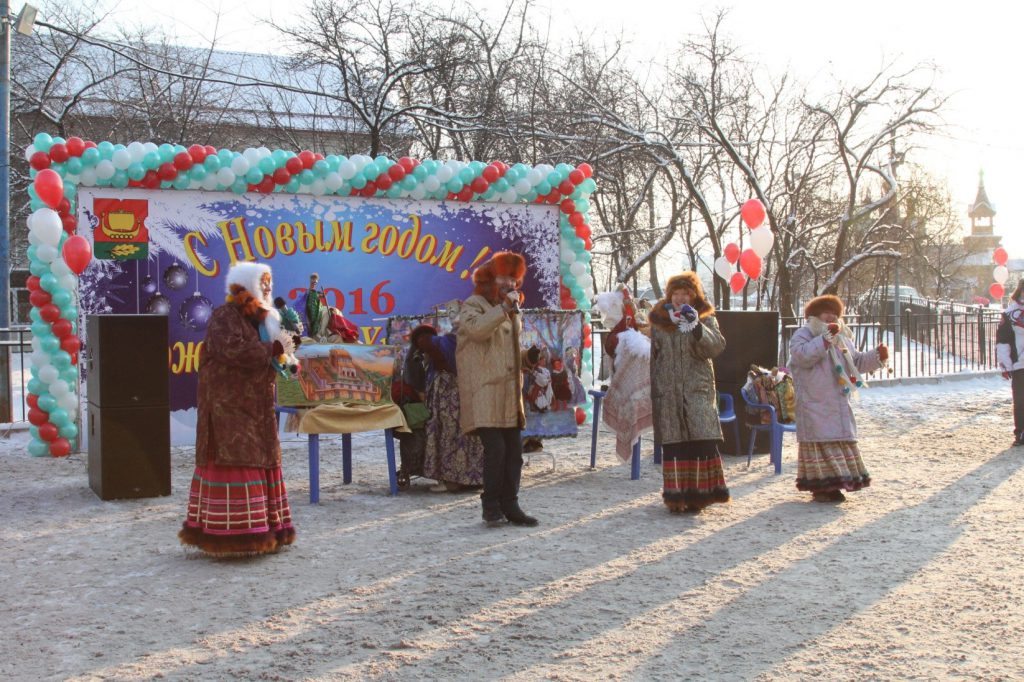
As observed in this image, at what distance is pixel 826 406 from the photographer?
7047 mm

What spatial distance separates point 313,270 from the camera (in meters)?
10.3

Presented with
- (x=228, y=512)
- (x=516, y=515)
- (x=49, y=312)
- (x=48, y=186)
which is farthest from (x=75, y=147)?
(x=516, y=515)

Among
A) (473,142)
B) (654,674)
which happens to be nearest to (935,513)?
(654,674)

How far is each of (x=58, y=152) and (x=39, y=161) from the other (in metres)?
0.19

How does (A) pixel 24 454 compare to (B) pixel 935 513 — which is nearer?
(B) pixel 935 513

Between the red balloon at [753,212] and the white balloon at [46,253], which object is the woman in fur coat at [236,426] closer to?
the white balloon at [46,253]

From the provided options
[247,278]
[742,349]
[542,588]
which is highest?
[247,278]

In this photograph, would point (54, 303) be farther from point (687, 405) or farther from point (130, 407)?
point (687, 405)

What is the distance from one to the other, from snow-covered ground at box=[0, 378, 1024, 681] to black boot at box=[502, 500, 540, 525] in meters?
0.09

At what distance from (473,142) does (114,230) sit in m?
8.56

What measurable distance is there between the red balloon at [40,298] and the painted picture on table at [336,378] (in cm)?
320

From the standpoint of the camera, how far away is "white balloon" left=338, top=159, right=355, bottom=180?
33.4 ft

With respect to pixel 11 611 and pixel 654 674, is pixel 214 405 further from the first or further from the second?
pixel 654 674

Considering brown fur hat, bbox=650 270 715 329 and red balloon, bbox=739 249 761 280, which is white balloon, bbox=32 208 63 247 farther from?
red balloon, bbox=739 249 761 280
